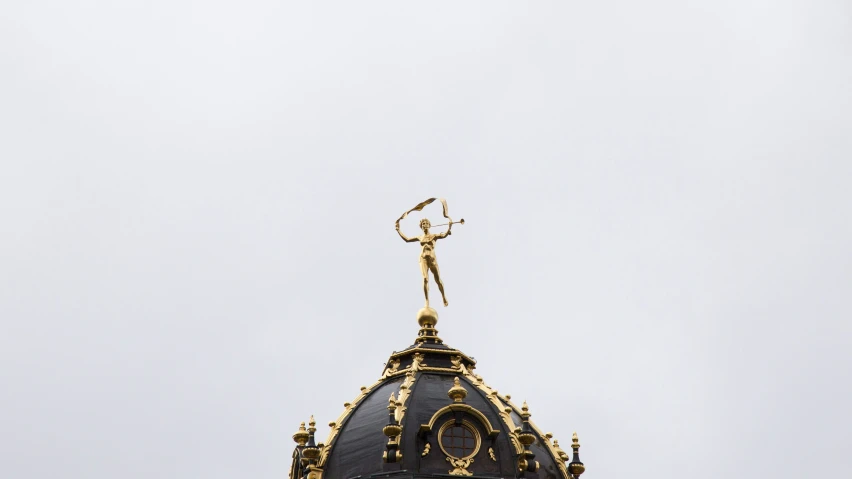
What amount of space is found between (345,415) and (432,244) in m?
8.06

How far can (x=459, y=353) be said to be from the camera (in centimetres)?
7406

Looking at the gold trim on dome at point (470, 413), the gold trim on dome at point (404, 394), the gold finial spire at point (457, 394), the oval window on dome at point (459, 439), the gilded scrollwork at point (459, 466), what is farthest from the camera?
the gold finial spire at point (457, 394)

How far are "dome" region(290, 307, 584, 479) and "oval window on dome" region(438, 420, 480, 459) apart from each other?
3cm

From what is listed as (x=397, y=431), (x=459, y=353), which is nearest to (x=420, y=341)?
(x=459, y=353)

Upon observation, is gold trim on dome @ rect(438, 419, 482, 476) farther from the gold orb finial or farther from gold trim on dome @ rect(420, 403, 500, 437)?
the gold orb finial

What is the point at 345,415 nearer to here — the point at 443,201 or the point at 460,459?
the point at 460,459

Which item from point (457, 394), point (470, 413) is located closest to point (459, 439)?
point (470, 413)

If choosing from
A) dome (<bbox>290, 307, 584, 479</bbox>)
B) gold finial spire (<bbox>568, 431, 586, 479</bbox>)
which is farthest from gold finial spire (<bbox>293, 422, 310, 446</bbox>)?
gold finial spire (<bbox>568, 431, 586, 479</bbox>)

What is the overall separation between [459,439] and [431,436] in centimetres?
105

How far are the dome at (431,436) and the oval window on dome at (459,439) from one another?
34 mm

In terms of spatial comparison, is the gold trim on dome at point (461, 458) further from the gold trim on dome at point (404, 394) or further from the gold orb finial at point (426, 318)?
the gold orb finial at point (426, 318)

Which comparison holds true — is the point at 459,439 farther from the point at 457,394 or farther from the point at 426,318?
the point at 426,318

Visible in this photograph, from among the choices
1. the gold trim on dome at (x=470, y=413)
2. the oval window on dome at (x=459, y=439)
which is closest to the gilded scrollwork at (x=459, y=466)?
the oval window on dome at (x=459, y=439)

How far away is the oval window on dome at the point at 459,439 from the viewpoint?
69.4 meters
